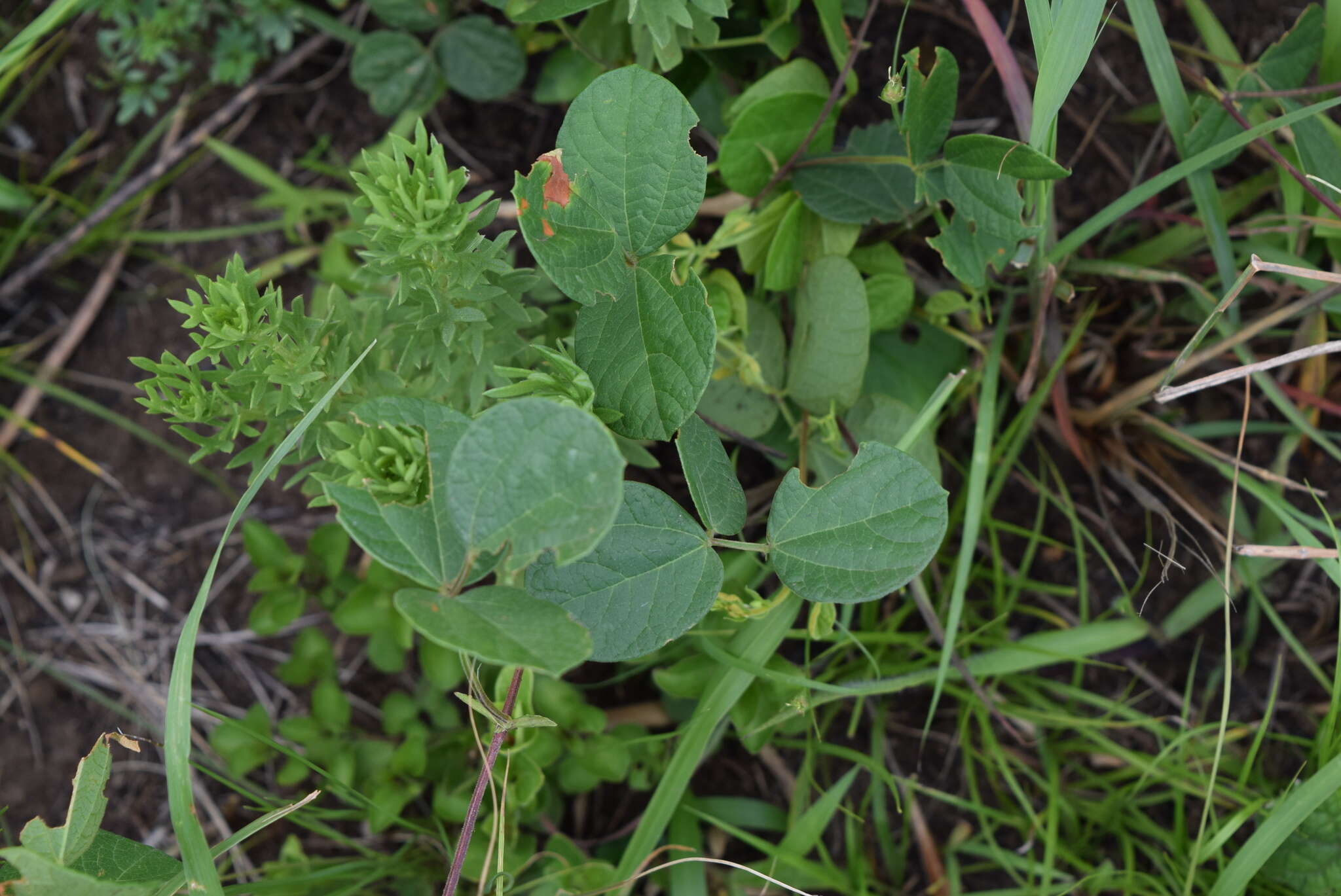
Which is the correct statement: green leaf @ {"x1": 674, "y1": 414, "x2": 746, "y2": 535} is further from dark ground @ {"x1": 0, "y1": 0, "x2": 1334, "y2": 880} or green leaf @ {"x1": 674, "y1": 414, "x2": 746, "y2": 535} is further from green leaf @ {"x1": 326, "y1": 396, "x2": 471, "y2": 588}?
dark ground @ {"x1": 0, "y1": 0, "x2": 1334, "y2": 880}

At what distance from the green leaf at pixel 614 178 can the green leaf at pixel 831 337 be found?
0.45 metres

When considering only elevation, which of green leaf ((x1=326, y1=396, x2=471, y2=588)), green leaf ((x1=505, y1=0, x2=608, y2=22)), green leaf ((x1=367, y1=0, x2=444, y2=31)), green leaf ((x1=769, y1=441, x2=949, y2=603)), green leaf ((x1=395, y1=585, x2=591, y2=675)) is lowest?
green leaf ((x1=769, y1=441, x2=949, y2=603))

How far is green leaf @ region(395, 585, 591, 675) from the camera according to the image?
96 cm

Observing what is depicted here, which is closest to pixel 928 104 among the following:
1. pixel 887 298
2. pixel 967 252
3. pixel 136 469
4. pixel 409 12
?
pixel 967 252

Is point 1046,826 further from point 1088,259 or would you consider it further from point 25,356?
point 25,356

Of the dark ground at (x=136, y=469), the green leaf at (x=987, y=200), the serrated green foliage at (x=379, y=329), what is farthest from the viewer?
the dark ground at (x=136, y=469)

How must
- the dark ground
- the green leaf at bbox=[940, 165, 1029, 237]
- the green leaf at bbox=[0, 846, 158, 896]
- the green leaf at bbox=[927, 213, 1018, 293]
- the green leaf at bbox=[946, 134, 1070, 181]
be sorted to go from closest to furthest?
the green leaf at bbox=[0, 846, 158, 896], the green leaf at bbox=[946, 134, 1070, 181], the green leaf at bbox=[940, 165, 1029, 237], the green leaf at bbox=[927, 213, 1018, 293], the dark ground

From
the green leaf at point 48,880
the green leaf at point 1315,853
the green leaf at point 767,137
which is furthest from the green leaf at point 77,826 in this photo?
the green leaf at point 1315,853

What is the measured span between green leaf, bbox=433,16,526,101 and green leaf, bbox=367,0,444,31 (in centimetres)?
5

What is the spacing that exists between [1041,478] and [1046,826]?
0.80 meters

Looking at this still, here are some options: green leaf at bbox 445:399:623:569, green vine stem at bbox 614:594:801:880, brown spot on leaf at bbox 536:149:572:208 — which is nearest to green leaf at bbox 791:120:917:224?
brown spot on leaf at bbox 536:149:572:208

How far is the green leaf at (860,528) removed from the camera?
126 cm

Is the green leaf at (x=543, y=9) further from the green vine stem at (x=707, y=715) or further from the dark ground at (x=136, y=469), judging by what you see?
the green vine stem at (x=707, y=715)

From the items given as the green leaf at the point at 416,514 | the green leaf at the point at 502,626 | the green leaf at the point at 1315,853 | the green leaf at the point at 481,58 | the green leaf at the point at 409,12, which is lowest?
the green leaf at the point at 1315,853
